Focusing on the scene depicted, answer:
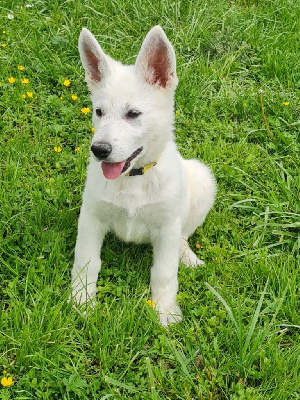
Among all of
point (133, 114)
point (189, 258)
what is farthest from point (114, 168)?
point (189, 258)

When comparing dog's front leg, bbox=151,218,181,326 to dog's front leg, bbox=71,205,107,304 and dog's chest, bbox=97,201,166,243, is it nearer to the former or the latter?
dog's chest, bbox=97,201,166,243

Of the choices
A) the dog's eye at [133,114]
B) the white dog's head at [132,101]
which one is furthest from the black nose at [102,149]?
the dog's eye at [133,114]

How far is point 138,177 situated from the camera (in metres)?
3.28

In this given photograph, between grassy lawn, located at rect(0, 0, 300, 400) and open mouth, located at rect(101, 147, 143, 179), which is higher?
open mouth, located at rect(101, 147, 143, 179)

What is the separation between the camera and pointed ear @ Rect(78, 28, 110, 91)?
3.05 m

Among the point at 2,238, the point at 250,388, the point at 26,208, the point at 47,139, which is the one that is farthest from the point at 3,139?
the point at 250,388

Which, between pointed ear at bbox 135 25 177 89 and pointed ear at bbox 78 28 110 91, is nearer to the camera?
pointed ear at bbox 135 25 177 89

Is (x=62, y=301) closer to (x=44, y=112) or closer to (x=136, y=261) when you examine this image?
(x=136, y=261)

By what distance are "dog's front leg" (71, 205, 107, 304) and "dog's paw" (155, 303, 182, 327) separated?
45 cm

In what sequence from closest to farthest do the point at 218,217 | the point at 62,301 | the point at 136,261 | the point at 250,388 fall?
the point at 250,388
the point at 62,301
the point at 136,261
the point at 218,217

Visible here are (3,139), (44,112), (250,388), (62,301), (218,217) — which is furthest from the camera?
(44,112)

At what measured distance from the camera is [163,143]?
3.20m

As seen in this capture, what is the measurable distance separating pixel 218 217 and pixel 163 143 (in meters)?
1.13

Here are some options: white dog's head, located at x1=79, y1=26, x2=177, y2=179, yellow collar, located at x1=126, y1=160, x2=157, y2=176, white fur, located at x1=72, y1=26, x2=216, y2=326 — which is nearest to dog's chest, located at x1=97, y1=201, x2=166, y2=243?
white fur, located at x1=72, y1=26, x2=216, y2=326
